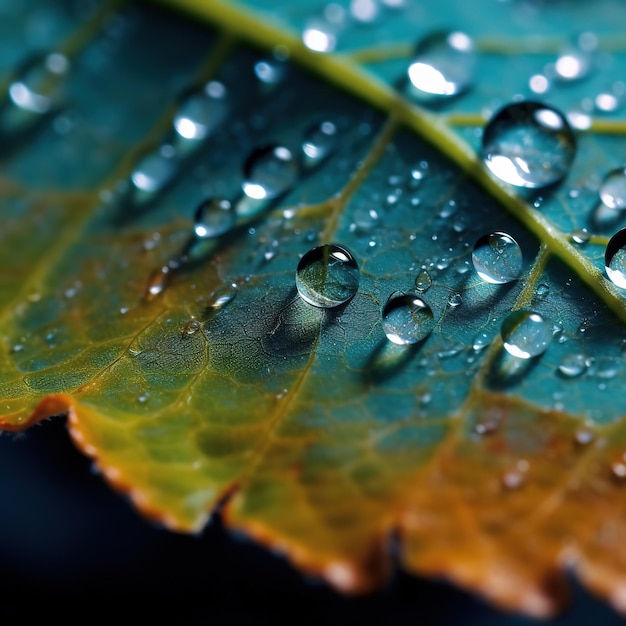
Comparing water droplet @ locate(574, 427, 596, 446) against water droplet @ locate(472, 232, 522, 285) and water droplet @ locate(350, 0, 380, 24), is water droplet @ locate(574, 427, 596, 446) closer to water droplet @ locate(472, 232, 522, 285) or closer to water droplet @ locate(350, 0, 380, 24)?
water droplet @ locate(472, 232, 522, 285)

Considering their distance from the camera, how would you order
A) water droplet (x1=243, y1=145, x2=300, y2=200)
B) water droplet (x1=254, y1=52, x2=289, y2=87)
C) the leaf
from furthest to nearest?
water droplet (x1=254, y1=52, x2=289, y2=87) → water droplet (x1=243, y1=145, x2=300, y2=200) → the leaf

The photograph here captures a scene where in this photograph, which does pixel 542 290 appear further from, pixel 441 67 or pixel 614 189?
pixel 441 67

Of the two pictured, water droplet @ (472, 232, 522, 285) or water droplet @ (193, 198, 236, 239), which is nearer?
water droplet @ (472, 232, 522, 285)

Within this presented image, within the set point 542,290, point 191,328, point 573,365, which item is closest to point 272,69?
point 191,328

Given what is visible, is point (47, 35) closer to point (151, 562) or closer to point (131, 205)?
point (131, 205)

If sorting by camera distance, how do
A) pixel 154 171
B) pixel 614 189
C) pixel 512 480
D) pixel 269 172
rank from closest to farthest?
pixel 512 480, pixel 614 189, pixel 269 172, pixel 154 171

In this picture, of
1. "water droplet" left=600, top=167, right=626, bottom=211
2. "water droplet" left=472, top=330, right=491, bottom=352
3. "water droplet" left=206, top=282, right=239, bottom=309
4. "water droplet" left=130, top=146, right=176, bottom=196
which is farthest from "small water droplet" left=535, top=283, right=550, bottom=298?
"water droplet" left=130, top=146, right=176, bottom=196

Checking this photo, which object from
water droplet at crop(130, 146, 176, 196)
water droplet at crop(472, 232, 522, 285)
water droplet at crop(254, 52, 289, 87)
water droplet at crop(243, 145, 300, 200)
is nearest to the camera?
water droplet at crop(472, 232, 522, 285)
